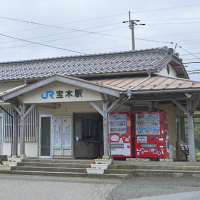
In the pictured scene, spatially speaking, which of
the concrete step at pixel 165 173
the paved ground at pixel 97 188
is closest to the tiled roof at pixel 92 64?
the concrete step at pixel 165 173

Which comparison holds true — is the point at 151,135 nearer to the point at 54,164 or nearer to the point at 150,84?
the point at 150,84

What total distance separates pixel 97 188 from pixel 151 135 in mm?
4504

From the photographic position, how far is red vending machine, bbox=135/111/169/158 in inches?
478

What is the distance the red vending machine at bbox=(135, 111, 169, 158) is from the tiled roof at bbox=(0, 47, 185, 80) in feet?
5.88

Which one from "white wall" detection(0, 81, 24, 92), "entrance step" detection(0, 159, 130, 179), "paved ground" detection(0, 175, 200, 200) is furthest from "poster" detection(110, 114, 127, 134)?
"white wall" detection(0, 81, 24, 92)

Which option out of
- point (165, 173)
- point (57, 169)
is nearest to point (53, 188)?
point (57, 169)

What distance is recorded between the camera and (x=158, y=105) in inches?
522

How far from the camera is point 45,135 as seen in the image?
1416 centimetres

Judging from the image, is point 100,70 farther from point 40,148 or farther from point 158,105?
point 40,148

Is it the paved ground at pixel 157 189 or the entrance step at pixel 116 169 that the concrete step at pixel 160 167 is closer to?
the entrance step at pixel 116 169

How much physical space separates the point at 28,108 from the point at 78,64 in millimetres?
4396

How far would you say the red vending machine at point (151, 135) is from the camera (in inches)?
478

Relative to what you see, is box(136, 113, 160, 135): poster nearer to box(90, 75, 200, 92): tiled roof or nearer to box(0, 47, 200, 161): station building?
box(0, 47, 200, 161): station building

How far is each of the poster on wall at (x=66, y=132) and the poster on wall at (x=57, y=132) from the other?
0.21 meters
